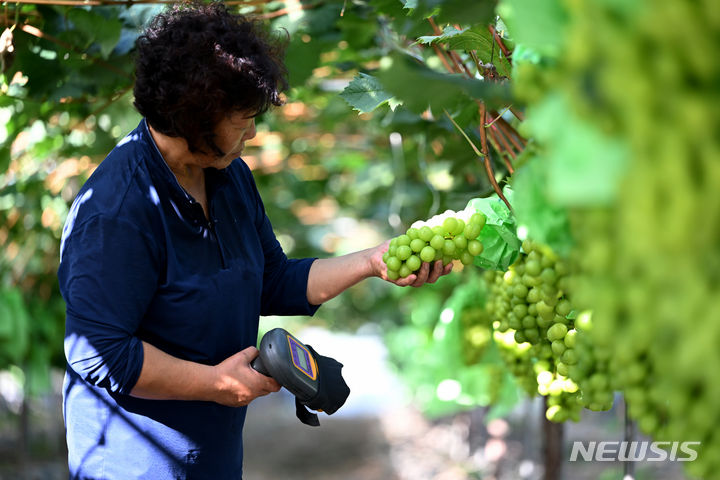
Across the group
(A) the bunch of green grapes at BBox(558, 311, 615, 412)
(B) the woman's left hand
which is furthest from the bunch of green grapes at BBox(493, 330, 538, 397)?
(A) the bunch of green grapes at BBox(558, 311, 615, 412)

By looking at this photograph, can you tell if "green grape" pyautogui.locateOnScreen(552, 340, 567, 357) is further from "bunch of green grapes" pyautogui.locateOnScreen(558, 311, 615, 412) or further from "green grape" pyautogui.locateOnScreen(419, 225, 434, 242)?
"green grape" pyautogui.locateOnScreen(419, 225, 434, 242)

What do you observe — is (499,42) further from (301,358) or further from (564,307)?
(301,358)

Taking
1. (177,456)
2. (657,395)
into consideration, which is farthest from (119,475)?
(657,395)

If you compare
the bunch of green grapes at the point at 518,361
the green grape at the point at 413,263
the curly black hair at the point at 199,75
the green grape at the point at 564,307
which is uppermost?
the curly black hair at the point at 199,75

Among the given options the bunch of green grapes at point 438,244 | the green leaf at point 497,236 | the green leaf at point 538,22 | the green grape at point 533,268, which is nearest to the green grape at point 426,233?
the bunch of green grapes at point 438,244

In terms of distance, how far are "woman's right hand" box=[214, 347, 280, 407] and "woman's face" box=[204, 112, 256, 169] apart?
1.41 feet

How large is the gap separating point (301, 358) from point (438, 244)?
41cm

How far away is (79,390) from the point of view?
59.0 inches

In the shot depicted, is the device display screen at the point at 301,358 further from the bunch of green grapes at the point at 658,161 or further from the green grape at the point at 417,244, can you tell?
the bunch of green grapes at the point at 658,161

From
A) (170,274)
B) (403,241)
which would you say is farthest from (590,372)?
(170,274)

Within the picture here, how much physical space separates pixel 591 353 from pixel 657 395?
0.29 meters

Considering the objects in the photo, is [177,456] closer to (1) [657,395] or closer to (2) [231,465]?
(2) [231,465]

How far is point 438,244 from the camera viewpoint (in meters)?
1.44

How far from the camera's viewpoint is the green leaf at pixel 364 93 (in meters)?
1.62
